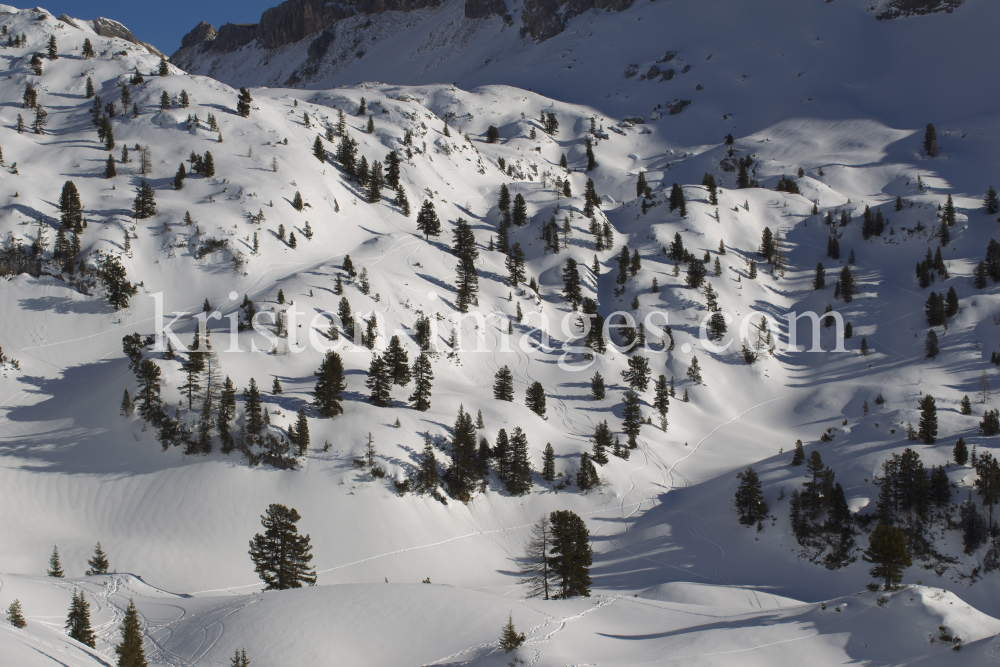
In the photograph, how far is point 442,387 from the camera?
245 ft

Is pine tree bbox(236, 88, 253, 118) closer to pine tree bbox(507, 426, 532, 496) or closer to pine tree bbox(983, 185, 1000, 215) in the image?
pine tree bbox(507, 426, 532, 496)

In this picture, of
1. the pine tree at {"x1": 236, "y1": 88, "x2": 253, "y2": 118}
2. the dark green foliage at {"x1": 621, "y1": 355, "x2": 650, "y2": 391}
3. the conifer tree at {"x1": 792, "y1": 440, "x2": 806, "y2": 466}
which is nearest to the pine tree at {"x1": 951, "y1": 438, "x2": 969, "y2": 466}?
the conifer tree at {"x1": 792, "y1": 440, "x2": 806, "y2": 466}

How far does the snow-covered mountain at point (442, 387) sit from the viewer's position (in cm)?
3238

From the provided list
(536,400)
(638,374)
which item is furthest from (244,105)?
(638,374)

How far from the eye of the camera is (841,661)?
94.6 ft

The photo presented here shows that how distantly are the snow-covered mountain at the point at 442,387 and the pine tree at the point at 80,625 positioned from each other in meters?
1.21

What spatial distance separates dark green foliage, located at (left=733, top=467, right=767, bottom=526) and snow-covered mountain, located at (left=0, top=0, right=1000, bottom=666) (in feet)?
4.70

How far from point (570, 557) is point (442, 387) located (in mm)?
35474

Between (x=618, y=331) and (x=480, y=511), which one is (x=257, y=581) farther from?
(x=618, y=331)

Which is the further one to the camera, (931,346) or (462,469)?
(931,346)

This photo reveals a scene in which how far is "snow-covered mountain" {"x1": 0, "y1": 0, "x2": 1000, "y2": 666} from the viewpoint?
106 ft

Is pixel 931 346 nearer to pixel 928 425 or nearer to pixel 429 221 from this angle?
pixel 928 425

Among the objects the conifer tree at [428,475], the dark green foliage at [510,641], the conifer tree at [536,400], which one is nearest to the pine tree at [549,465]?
the conifer tree at [536,400]

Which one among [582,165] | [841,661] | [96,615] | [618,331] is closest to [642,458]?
[618,331]
